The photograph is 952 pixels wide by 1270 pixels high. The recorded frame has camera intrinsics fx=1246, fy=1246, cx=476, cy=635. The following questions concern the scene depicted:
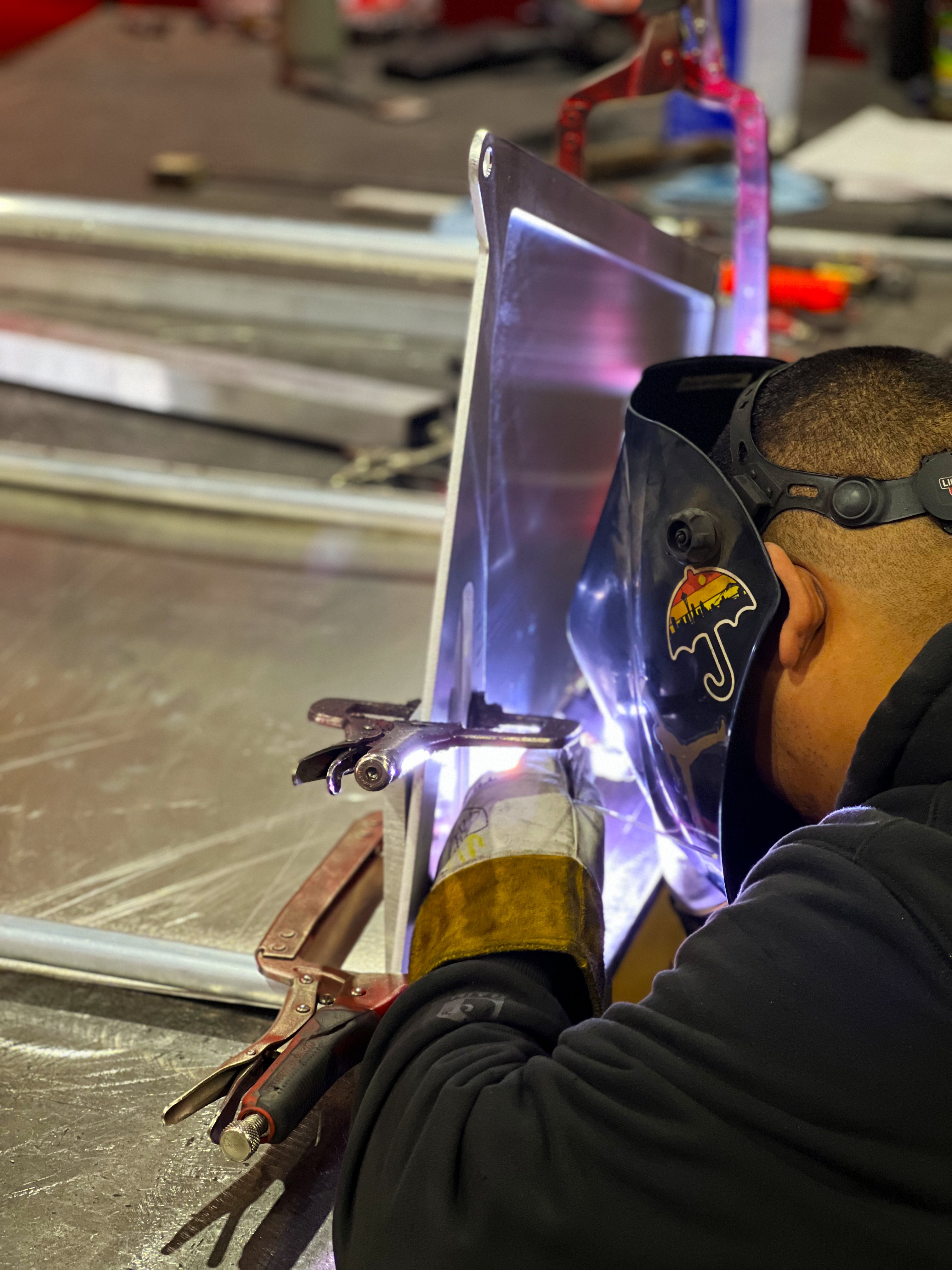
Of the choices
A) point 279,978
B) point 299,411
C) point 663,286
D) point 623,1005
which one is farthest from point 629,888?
point 299,411

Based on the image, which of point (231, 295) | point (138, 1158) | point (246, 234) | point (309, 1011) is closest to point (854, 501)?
point (309, 1011)

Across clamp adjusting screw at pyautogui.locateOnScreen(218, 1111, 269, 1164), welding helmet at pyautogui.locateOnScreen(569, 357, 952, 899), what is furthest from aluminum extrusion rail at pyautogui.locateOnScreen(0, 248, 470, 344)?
clamp adjusting screw at pyautogui.locateOnScreen(218, 1111, 269, 1164)

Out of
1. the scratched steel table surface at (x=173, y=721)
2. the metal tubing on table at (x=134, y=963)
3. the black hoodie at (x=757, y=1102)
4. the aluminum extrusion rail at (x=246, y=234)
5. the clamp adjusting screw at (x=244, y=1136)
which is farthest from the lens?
the aluminum extrusion rail at (x=246, y=234)

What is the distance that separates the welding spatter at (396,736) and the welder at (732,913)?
34 mm

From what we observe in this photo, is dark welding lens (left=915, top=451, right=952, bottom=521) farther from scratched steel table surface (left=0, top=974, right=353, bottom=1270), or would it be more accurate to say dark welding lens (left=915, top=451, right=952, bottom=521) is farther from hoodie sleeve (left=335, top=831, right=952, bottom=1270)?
scratched steel table surface (left=0, top=974, right=353, bottom=1270)

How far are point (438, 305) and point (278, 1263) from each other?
7.04 ft

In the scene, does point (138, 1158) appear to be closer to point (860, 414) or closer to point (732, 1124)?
point (732, 1124)

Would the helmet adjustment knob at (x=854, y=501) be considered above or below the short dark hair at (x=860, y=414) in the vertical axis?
below

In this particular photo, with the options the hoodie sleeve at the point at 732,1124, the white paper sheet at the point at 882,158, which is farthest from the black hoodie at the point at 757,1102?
the white paper sheet at the point at 882,158

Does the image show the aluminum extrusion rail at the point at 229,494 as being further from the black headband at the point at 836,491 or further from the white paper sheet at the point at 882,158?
the white paper sheet at the point at 882,158

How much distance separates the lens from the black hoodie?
2.04 feet

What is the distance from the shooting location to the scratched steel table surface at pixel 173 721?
1.20m

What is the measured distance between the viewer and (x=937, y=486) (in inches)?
30.6

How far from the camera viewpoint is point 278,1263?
2.68 feet
